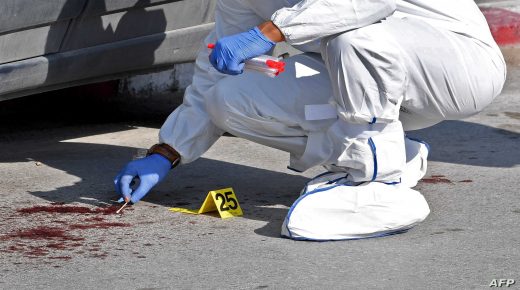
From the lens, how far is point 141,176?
12.9 ft

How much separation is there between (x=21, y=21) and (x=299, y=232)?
1.44 m

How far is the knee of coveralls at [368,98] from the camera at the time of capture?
3.48 metres

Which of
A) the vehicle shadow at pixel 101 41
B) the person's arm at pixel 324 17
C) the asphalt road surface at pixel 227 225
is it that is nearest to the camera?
the asphalt road surface at pixel 227 225

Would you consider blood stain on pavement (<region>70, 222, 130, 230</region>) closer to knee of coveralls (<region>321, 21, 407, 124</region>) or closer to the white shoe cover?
the white shoe cover

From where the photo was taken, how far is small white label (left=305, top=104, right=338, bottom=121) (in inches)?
146

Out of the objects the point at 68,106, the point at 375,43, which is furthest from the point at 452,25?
the point at 68,106

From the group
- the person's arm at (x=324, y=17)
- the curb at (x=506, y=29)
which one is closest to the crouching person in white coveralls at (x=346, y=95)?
the person's arm at (x=324, y=17)

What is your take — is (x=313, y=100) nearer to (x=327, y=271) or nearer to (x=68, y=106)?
(x=327, y=271)

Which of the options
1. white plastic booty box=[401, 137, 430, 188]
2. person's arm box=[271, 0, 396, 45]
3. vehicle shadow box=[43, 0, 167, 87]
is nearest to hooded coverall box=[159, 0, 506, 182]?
person's arm box=[271, 0, 396, 45]

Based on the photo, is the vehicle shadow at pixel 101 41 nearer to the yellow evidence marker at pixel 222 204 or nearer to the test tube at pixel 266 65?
the yellow evidence marker at pixel 222 204

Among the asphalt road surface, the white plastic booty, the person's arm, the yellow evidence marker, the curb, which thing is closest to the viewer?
the asphalt road surface

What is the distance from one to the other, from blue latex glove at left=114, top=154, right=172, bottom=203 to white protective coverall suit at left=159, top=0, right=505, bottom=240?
10cm

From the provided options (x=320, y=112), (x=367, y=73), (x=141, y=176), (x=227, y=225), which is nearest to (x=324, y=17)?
(x=367, y=73)

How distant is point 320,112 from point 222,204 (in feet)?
1.54
